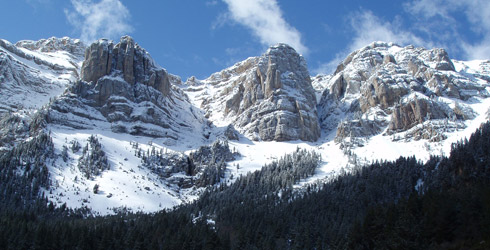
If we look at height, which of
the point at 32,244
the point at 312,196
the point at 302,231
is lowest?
the point at 32,244

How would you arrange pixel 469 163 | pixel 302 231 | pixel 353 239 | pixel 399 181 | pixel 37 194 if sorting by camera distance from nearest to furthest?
pixel 353 239
pixel 302 231
pixel 469 163
pixel 399 181
pixel 37 194

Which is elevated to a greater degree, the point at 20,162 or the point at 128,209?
the point at 20,162

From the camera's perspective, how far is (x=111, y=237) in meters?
107

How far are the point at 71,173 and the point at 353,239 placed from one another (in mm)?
138501

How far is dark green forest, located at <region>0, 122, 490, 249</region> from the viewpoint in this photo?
88.1 metres

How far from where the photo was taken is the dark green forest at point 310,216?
88.1 metres

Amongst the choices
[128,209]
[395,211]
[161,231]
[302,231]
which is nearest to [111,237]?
[161,231]

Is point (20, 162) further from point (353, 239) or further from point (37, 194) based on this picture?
point (353, 239)

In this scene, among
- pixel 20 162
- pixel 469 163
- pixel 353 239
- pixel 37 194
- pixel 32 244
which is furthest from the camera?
pixel 20 162

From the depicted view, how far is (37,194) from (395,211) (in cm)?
12965

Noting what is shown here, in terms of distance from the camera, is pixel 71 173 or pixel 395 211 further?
pixel 71 173

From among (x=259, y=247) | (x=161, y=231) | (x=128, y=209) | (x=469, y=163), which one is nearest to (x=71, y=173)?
(x=128, y=209)

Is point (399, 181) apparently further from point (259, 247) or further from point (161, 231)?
point (161, 231)

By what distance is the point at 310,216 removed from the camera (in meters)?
129
